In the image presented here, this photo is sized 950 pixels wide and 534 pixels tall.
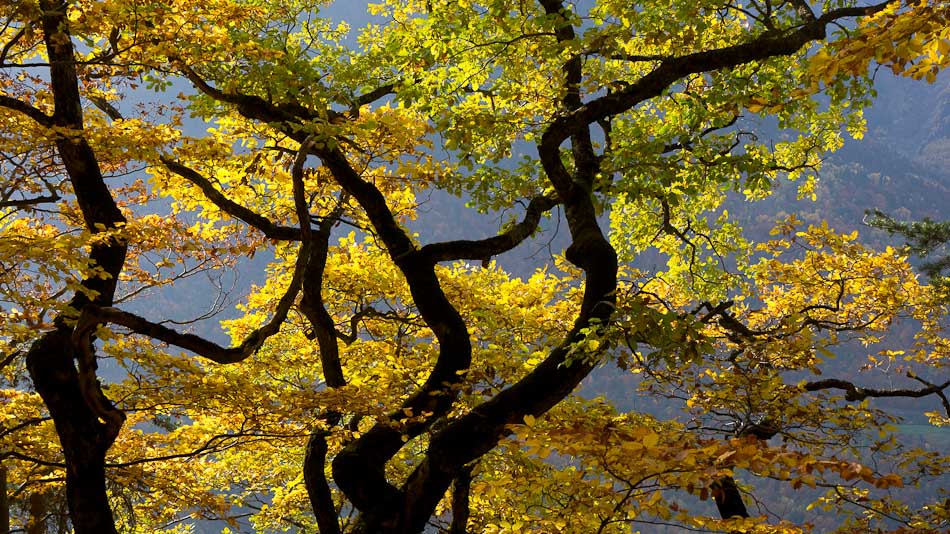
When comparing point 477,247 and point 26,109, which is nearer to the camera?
point 26,109

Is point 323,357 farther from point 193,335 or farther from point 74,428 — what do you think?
point 74,428

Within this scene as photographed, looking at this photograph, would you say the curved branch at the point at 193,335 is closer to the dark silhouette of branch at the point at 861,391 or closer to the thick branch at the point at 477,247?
the thick branch at the point at 477,247

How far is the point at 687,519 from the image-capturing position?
10.6 ft

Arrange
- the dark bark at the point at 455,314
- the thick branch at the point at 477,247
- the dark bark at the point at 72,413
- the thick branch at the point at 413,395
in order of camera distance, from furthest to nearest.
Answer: the thick branch at the point at 477,247, the thick branch at the point at 413,395, the dark bark at the point at 72,413, the dark bark at the point at 455,314

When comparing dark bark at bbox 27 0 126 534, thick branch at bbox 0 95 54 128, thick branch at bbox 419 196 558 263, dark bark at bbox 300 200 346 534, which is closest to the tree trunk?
dark bark at bbox 27 0 126 534

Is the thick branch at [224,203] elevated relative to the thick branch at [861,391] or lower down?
elevated

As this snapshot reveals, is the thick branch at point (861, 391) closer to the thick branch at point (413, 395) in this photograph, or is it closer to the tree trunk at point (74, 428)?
the thick branch at point (413, 395)

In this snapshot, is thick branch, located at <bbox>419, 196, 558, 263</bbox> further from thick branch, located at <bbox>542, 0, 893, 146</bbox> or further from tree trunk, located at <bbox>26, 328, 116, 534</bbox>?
tree trunk, located at <bbox>26, 328, 116, 534</bbox>

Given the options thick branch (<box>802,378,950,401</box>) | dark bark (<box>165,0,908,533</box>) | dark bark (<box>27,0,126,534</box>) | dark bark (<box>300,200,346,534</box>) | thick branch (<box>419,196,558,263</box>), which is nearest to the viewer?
dark bark (<box>165,0,908,533</box>)

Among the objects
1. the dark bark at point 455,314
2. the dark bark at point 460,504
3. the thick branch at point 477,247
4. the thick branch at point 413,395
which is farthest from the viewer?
the dark bark at point 460,504

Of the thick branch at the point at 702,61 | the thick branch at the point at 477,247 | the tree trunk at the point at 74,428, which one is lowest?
the tree trunk at the point at 74,428

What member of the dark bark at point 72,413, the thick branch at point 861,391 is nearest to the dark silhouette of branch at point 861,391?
the thick branch at point 861,391

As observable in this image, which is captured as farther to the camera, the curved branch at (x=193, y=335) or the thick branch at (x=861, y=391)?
the thick branch at (x=861, y=391)

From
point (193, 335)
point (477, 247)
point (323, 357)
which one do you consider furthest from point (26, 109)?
point (477, 247)
